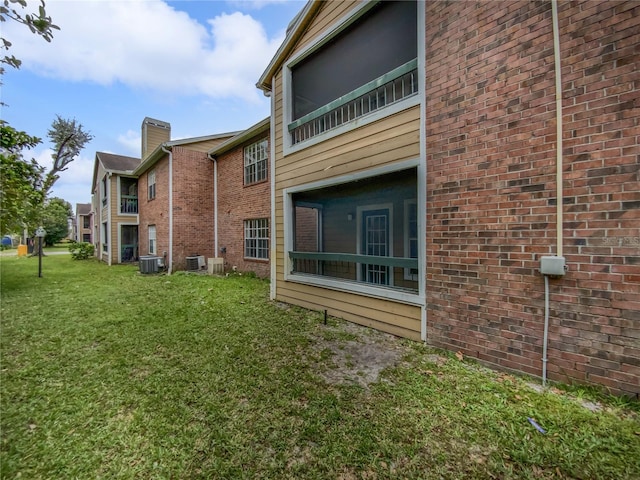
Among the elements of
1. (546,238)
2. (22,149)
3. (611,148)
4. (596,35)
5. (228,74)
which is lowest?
(546,238)

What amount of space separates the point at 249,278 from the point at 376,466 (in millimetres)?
8646

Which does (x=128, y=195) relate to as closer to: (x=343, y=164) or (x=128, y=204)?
(x=128, y=204)

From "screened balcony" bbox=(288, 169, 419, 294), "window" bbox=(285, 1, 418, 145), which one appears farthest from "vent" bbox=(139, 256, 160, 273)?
"window" bbox=(285, 1, 418, 145)

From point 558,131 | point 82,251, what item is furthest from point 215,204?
point 82,251

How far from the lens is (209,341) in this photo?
4.22m

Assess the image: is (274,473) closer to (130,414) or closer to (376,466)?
(376,466)

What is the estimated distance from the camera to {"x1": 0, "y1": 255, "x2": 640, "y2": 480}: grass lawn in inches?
75.7

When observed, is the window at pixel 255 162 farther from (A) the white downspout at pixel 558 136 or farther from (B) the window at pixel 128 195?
(B) the window at pixel 128 195

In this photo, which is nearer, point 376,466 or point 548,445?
point 376,466

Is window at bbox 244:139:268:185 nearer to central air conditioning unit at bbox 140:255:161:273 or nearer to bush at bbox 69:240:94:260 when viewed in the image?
central air conditioning unit at bbox 140:255:161:273

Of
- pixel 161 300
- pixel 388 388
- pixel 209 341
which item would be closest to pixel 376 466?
pixel 388 388

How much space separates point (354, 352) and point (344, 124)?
12.9 feet

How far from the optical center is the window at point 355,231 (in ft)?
17.5

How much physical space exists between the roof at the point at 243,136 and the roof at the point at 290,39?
2288 millimetres
